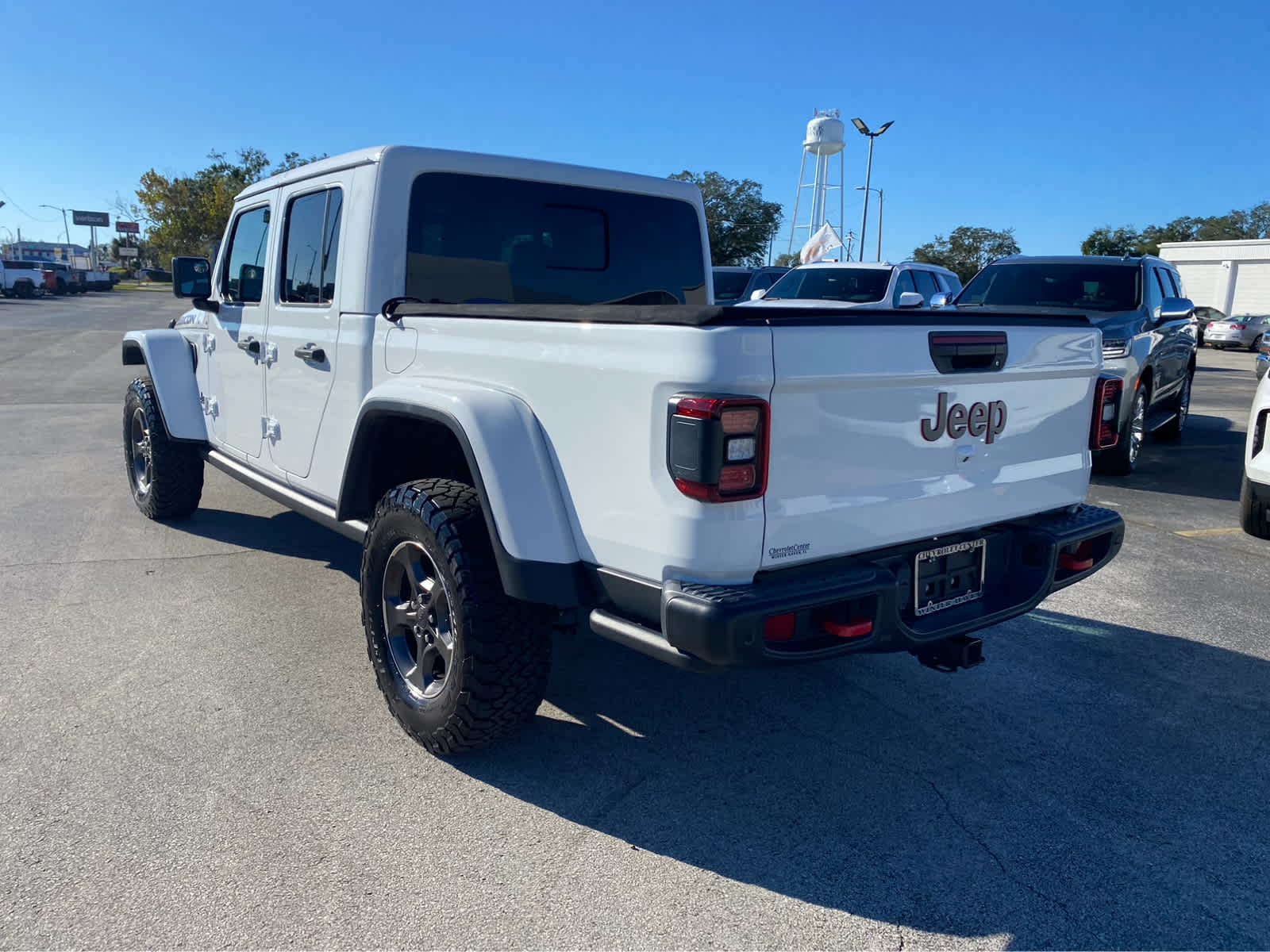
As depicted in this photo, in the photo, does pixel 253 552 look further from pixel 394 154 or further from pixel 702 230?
pixel 702 230

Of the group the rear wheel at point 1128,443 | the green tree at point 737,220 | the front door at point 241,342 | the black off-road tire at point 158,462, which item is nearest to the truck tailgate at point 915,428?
the front door at point 241,342

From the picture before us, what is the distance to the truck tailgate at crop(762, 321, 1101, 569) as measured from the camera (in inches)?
100.0

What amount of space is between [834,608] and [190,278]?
177 inches

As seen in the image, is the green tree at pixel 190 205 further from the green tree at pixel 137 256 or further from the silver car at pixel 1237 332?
the silver car at pixel 1237 332

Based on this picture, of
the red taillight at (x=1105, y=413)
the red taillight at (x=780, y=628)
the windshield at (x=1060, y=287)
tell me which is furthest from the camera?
the windshield at (x=1060, y=287)

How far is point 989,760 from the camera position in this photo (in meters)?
3.31

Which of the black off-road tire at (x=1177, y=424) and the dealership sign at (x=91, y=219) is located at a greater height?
the dealership sign at (x=91, y=219)

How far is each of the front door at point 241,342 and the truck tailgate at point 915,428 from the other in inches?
121

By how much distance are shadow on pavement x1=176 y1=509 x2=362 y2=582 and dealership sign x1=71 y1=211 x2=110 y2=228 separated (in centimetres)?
13027

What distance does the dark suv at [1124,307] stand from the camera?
8.03 metres

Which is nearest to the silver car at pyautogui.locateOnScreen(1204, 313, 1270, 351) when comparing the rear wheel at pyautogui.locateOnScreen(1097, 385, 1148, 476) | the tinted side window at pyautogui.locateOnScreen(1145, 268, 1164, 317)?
the tinted side window at pyautogui.locateOnScreen(1145, 268, 1164, 317)

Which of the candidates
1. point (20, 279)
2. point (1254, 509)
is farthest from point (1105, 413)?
point (20, 279)

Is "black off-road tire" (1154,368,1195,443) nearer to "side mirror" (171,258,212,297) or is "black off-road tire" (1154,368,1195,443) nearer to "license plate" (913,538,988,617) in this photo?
"license plate" (913,538,988,617)

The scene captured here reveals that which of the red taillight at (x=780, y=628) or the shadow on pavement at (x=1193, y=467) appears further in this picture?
the shadow on pavement at (x=1193, y=467)
